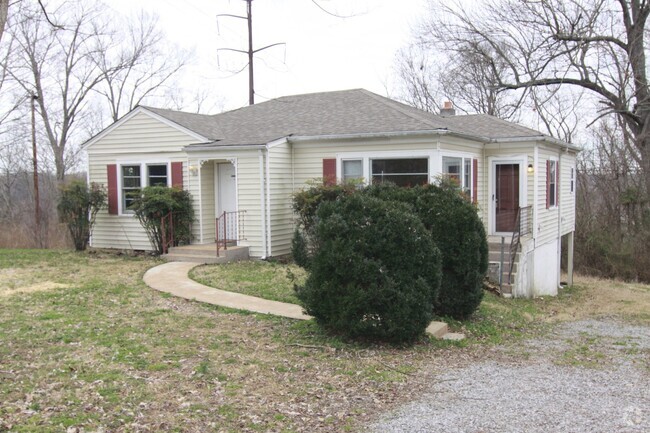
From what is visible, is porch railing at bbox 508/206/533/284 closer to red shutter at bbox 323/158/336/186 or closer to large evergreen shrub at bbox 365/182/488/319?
red shutter at bbox 323/158/336/186

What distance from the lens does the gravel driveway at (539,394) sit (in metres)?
4.55

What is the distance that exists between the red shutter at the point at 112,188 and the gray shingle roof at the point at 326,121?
2026 mm

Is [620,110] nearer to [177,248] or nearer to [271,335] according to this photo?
[177,248]

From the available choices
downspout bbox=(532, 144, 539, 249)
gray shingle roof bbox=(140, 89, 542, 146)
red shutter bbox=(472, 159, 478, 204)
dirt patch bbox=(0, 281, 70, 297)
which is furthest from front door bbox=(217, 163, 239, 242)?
downspout bbox=(532, 144, 539, 249)

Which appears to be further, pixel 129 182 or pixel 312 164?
pixel 129 182

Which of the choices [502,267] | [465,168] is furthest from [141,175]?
[502,267]

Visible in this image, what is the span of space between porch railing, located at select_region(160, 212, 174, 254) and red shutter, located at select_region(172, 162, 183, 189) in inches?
39.6

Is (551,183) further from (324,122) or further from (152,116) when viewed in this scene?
(152,116)

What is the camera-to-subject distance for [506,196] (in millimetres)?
15211

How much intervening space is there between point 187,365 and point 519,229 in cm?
970

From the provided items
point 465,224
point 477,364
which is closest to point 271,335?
point 477,364

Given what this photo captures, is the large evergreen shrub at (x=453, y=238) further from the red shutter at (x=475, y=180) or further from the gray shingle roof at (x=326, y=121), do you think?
the red shutter at (x=475, y=180)

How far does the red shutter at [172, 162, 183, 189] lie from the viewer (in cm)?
1481

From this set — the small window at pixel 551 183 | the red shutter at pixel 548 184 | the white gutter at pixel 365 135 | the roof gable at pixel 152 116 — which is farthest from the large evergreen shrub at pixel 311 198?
the small window at pixel 551 183
